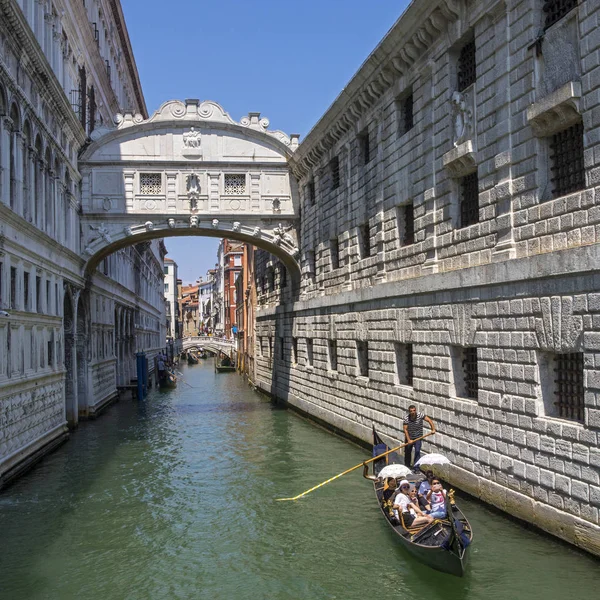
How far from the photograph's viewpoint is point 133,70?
39188 millimetres

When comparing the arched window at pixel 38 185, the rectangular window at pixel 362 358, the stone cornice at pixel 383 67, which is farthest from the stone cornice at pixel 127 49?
the rectangular window at pixel 362 358

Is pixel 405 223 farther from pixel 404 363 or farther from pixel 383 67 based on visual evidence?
pixel 383 67

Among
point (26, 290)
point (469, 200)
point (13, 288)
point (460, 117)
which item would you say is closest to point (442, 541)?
point (469, 200)

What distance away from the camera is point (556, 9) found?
9453mm

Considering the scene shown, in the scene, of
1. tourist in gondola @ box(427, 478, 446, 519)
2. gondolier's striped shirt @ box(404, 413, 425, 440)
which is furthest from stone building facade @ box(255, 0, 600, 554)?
tourist in gondola @ box(427, 478, 446, 519)

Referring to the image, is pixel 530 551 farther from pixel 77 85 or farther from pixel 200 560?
pixel 77 85

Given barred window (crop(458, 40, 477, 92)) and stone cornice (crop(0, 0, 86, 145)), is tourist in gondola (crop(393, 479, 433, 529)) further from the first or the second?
stone cornice (crop(0, 0, 86, 145))

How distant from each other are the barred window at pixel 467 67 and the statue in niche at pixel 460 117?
243 millimetres

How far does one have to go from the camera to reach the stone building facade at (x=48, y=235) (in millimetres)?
13281

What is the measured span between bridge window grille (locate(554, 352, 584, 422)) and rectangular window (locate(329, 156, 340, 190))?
Answer: 11502 millimetres

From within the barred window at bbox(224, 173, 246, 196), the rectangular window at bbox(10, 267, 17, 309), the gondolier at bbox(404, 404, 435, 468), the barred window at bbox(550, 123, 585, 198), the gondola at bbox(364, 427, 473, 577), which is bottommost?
the gondola at bbox(364, 427, 473, 577)

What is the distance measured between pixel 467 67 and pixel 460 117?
3.03 ft

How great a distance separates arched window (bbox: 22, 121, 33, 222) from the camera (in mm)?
14875

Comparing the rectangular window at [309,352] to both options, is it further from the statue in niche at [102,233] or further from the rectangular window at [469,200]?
the rectangular window at [469,200]
